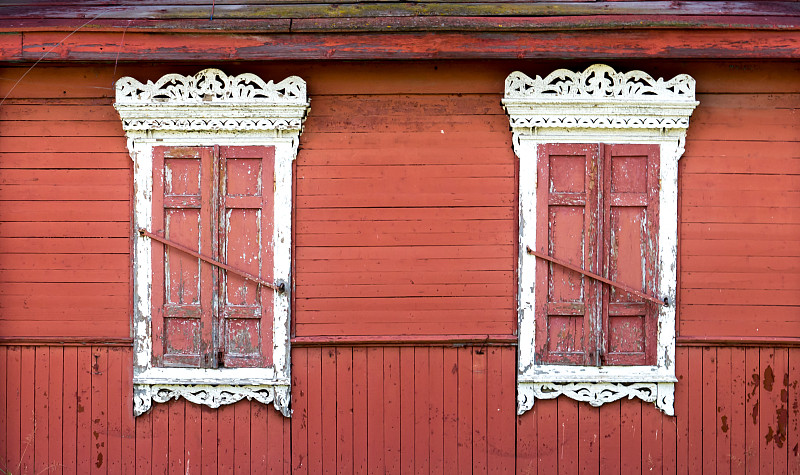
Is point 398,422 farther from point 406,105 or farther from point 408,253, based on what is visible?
point 406,105

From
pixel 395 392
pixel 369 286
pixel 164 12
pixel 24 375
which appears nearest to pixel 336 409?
pixel 395 392

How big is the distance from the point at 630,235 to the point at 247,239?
257cm

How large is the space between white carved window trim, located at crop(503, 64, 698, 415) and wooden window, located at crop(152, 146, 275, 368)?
5.61ft

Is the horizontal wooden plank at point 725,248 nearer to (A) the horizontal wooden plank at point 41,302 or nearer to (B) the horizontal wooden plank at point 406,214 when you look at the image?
(B) the horizontal wooden plank at point 406,214

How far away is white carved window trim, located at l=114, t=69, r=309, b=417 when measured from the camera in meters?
4.57

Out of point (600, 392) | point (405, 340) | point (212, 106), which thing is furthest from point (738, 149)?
point (212, 106)

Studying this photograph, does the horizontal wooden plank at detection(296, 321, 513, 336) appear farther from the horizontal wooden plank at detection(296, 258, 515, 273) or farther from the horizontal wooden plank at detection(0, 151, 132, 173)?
the horizontal wooden plank at detection(0, 151, 132, 173)

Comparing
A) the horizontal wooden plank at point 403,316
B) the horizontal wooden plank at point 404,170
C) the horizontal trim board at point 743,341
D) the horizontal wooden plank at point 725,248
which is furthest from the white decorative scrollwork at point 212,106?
the horizontal trim board at point 743,341

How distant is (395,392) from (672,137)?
99.0 inches

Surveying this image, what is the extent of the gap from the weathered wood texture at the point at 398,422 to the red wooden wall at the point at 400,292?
14 millimetres

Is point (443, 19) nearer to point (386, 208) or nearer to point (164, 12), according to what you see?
point (386, 208)

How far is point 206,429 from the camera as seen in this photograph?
4688 millimetres

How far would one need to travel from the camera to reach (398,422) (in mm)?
4695

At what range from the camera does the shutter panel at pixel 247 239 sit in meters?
4.62
